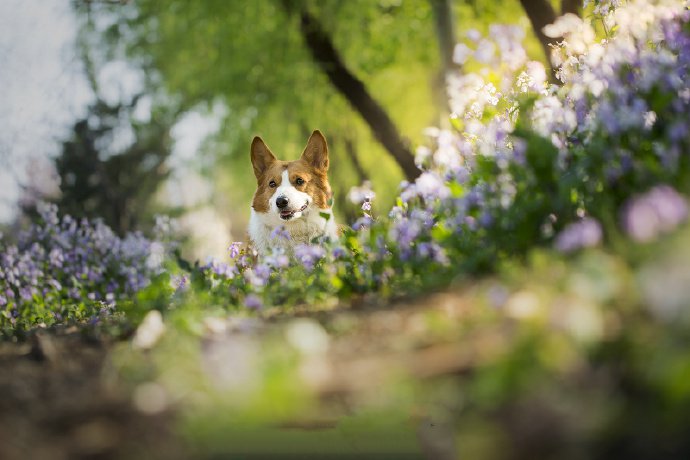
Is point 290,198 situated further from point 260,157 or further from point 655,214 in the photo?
point 655,214

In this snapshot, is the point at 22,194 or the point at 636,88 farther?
the point at 22,194

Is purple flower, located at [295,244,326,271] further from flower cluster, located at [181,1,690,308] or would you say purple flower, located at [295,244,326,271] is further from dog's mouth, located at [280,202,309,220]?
dog's mouth, located at [280,202,309,220]

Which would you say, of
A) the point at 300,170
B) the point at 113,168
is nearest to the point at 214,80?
the point at 113,168

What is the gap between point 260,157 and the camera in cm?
748

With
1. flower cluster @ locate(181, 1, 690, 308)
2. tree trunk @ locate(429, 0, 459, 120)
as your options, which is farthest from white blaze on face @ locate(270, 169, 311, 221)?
tree trunk @ locate(429, 0, 459, 120)

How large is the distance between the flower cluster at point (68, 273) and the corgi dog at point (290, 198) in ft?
Answer: 3.77

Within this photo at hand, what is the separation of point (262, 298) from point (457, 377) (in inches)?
90.9

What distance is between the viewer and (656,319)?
1.91 meters

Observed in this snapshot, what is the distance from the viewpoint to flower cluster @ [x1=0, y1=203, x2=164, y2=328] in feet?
24.0

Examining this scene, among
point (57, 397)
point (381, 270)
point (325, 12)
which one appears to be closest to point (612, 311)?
point (57, 397)

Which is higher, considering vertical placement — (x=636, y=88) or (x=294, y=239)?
(x=294, y=239)

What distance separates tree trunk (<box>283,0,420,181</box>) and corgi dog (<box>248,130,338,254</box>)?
6.11 m

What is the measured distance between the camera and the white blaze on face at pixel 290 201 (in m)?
6.80

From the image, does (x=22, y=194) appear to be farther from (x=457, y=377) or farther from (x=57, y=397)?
(x=457, y=377)
